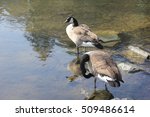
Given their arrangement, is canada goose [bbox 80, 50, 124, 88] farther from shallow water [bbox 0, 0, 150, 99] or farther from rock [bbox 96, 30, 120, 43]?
rock [bbox 96, 30, 120, 43]

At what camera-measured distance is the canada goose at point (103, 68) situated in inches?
377

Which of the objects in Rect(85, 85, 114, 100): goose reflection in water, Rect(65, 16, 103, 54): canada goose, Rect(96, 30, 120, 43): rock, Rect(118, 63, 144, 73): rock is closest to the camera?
Rect(85, 85, 114, 100): goose reflection in water

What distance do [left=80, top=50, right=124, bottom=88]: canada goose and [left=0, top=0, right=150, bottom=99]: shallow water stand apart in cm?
62

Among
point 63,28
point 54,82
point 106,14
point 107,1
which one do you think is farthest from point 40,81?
point 107,1

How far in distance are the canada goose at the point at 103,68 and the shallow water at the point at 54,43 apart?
0.62 m

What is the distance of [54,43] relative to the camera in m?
14.4

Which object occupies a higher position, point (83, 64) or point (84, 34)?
point (84, 34)

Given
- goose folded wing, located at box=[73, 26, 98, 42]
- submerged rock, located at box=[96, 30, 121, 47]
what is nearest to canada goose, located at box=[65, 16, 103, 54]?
goose folded wing, located at box=[73, 26, 98, 42]

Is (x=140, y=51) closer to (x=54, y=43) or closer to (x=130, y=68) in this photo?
(x=130, y=68)

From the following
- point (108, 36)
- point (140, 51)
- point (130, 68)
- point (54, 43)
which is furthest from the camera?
point (108, 36)

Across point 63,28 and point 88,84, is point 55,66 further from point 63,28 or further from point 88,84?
point 63,28

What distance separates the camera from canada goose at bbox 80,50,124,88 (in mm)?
9570

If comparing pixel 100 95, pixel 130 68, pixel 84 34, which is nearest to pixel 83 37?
A: pixel 84 34

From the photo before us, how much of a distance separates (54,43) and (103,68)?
483cm
